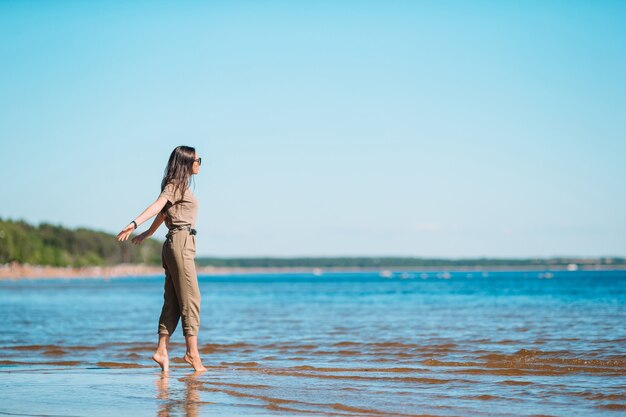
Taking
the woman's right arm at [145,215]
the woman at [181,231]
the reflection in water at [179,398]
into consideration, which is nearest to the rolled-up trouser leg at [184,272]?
the woman at [181,231]

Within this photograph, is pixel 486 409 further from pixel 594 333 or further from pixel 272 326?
pixel 272 326

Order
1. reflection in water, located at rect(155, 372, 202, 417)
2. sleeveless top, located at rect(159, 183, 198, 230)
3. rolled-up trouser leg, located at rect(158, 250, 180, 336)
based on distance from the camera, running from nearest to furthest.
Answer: reflection in water, located at rect(155, 372, 202, 417), sleeveless top, located at rect(159, 183, 198, 230), rolled-up trouser leg, located at rect(158, 250, 180, 336)

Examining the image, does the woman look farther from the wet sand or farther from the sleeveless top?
the wet sand

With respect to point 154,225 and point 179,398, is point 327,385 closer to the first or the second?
point 179,398

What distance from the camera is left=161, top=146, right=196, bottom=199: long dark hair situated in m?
7.54

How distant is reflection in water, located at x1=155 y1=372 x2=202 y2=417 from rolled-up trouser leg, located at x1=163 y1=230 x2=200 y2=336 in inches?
20.4

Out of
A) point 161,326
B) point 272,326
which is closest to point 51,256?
point 272,326

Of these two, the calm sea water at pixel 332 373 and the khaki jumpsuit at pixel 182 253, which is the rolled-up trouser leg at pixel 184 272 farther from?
the calm sea water at pixel 332 373

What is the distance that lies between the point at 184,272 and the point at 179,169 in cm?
100

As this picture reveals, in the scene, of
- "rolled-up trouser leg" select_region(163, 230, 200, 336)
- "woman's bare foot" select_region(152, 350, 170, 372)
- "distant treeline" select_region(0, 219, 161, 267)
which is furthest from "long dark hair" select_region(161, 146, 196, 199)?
"distant treeline" select_region(0, 219, 161, 267)

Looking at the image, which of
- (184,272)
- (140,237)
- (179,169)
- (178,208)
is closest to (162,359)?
(184,272)

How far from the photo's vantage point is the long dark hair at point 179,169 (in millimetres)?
7543

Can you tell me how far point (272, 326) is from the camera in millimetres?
17828

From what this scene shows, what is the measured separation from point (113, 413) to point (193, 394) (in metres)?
0.93
